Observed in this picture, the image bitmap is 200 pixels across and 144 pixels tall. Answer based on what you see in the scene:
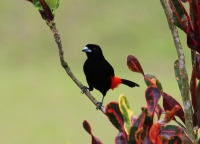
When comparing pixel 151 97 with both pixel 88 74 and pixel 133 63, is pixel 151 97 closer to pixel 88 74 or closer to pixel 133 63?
pixel 133 63

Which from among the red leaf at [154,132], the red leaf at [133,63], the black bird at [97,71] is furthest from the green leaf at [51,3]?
the black bird at [97,71]

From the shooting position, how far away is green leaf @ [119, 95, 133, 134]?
20.4 inches

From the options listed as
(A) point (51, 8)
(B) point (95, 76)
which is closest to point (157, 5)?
(B) point (95, 76)

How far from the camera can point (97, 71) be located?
6.16 ft

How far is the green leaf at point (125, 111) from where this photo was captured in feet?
1.70

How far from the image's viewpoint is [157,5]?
10.9 metres

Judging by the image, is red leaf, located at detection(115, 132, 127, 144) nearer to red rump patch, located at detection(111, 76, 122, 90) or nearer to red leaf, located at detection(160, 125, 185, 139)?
red leaf, located at detection(160, 125, 185, 139)

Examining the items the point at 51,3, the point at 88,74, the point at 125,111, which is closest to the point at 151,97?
the point at 125,111

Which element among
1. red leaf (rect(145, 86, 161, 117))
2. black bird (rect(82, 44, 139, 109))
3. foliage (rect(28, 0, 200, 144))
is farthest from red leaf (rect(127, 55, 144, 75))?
black bird (rect(82, 44, 139, 109))

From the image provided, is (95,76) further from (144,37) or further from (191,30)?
(144,37)

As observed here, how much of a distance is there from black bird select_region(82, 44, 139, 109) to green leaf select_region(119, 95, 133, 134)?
130 cm

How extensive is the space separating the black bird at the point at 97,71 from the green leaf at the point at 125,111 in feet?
4.27

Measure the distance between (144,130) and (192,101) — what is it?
0.10 m

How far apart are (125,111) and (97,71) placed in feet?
4.45
